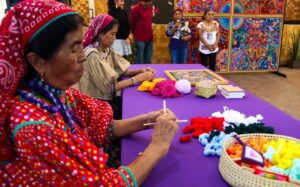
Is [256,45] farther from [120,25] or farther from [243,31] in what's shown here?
[120,25]

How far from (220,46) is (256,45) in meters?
0.76

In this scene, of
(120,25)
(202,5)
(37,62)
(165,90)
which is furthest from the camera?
(202,5)

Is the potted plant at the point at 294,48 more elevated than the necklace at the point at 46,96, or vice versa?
the necklace at the point at 46,96

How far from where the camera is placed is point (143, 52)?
5375mm

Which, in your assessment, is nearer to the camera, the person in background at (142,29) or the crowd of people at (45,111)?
the crowd of people at (45,111)

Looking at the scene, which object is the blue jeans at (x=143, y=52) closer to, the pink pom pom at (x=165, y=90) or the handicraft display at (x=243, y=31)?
the handicraft display at (x=243, y=31)

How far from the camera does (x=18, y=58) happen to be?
0.91m

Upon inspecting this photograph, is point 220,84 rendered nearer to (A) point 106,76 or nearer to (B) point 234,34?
(A) point 106,76

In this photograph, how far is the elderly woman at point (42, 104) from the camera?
87 centimetres

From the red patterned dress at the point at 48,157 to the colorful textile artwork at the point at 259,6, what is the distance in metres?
5.46

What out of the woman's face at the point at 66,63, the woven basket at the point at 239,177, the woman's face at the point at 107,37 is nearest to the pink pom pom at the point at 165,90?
the woman's face at the point at 107,37

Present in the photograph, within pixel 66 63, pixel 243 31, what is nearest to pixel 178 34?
pixel 243 31

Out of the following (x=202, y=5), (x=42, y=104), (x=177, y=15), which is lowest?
(x=42, y=104)

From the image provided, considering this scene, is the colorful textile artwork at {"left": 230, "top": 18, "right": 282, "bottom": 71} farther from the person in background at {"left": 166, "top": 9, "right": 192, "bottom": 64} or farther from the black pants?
the person in background at {"left": 166, "top": 9, "right": 192, "bottom": 64}
